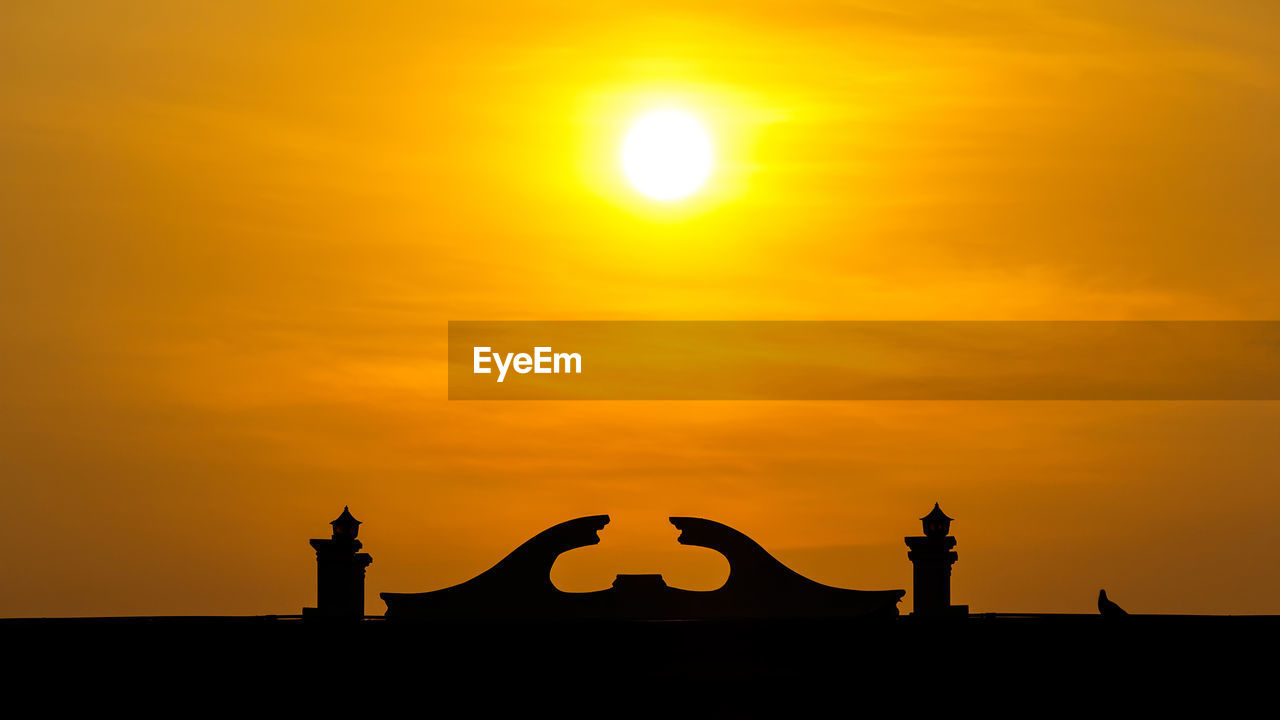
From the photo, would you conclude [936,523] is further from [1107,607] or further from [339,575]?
[339,575]

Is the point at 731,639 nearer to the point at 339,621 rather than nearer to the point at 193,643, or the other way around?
the point at 339,621

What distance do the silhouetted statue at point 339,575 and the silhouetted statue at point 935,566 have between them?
8113 mm

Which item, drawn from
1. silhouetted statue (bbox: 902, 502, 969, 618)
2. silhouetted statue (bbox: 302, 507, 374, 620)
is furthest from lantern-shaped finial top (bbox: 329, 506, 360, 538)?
silhouetted statue (bbox: 902, 502, 969, 618)

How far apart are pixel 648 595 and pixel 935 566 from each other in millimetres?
4173

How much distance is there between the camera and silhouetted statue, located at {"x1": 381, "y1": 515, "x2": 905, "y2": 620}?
27.8 m

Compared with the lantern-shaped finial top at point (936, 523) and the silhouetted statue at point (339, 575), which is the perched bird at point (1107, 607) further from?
the silhouetted statue at point (339, 575)

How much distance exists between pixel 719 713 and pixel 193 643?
24.6ft

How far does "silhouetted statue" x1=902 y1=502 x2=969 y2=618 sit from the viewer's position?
2795 cm

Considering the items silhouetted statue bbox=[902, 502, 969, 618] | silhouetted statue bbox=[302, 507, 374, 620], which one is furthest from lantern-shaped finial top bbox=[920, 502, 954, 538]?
silhouetted statue bbox=[302, 507, 374, 620]

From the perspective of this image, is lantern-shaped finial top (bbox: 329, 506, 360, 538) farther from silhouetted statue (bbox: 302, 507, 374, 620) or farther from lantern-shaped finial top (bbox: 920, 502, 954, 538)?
lantern-shaped finial top (bbox: 920, 502, 954, 538)

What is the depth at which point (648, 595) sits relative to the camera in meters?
28.0

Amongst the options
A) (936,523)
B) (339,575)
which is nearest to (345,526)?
(339,575)

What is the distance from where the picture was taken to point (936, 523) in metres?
27.9

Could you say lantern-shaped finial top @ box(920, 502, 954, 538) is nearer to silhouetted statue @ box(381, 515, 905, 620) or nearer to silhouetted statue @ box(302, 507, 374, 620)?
silhouetted statue @ box(381, 515, 905, 620)
